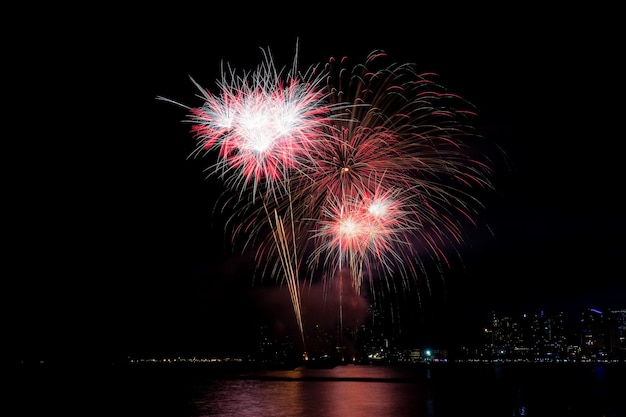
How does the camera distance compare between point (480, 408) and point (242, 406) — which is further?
point (242, 406)

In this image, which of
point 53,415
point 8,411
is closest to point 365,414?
point 53,415

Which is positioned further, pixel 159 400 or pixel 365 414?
pixel 159 400

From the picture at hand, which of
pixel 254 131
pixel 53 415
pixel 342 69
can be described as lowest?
pixel 53 415

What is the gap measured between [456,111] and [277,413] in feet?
90.4

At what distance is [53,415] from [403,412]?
81.0 feet

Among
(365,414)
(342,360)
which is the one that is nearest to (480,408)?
(365,414)

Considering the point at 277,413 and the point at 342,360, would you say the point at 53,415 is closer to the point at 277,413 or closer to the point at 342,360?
the point at 277,413

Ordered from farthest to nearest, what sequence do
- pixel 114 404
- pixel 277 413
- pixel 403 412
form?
pixel 114 404
pixel 403 412
pixel 277 413

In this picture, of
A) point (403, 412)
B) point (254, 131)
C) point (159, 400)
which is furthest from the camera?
point (159, 400)

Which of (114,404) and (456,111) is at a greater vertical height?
(456,111)

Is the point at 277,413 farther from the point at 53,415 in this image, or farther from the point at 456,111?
the point at 456,111

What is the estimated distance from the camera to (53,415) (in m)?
41.2

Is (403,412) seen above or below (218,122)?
below

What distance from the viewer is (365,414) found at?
4038cm
